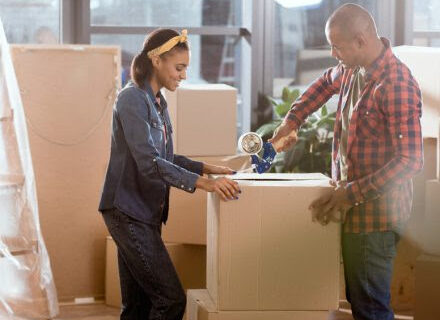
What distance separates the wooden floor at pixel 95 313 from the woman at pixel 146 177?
1.27 metres

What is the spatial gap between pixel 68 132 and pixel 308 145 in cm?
122

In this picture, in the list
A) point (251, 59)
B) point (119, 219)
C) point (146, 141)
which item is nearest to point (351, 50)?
point (146, 141)

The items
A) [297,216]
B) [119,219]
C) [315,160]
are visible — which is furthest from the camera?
[315,160]

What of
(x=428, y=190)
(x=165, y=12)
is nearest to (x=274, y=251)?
(x=428, y=190)

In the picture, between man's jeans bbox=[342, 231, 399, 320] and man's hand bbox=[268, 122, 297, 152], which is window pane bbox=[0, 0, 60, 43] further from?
man's jeans bbox=[342, 231, 399, 320]

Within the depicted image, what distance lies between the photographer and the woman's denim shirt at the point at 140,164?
2.49m

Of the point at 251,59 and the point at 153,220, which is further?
the point at 251,59

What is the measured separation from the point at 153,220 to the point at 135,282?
24cm

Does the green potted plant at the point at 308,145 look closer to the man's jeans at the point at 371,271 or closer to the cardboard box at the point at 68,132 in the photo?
the cardboard box at the point at 68,132

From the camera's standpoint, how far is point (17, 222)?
362cm

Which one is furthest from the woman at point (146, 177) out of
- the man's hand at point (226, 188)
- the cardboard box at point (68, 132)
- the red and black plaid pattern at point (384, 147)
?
the cardboard box at point (68, 132)

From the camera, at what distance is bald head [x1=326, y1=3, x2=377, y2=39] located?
8.16 ft

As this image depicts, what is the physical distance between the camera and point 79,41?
4535mm

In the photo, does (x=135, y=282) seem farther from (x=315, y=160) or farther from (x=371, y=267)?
(x=315, y=160)
